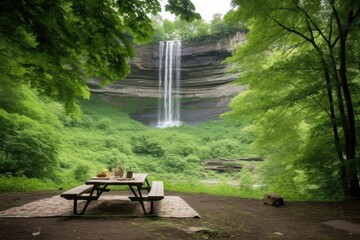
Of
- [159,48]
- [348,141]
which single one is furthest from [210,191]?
[159,48]

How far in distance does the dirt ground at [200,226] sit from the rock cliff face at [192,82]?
2829cm

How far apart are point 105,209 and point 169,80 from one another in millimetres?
30077

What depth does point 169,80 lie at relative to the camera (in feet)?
115

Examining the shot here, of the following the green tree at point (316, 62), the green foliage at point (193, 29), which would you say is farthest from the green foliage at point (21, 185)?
the green foliage at point (193, 29)

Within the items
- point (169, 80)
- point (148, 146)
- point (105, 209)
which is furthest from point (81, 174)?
point (169, 80)

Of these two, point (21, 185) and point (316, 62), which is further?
point (21, 185)

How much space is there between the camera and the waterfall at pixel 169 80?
3481cm

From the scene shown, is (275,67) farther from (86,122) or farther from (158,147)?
(86,122)

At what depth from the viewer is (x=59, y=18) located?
12.1 ft

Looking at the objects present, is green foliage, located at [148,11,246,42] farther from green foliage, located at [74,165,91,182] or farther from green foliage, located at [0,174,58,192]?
green foliage, located at [0,174,58,192]

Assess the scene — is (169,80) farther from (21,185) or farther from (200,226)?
(200,226)

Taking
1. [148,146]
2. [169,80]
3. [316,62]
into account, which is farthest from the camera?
[169,80]

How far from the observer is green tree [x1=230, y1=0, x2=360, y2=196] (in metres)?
7.45

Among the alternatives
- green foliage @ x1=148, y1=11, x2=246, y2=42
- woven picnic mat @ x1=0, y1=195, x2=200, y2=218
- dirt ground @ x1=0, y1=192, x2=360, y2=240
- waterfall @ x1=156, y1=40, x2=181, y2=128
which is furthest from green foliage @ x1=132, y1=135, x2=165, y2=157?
dirt ground @ x1=0, y1=192, x2=360, y2=240
